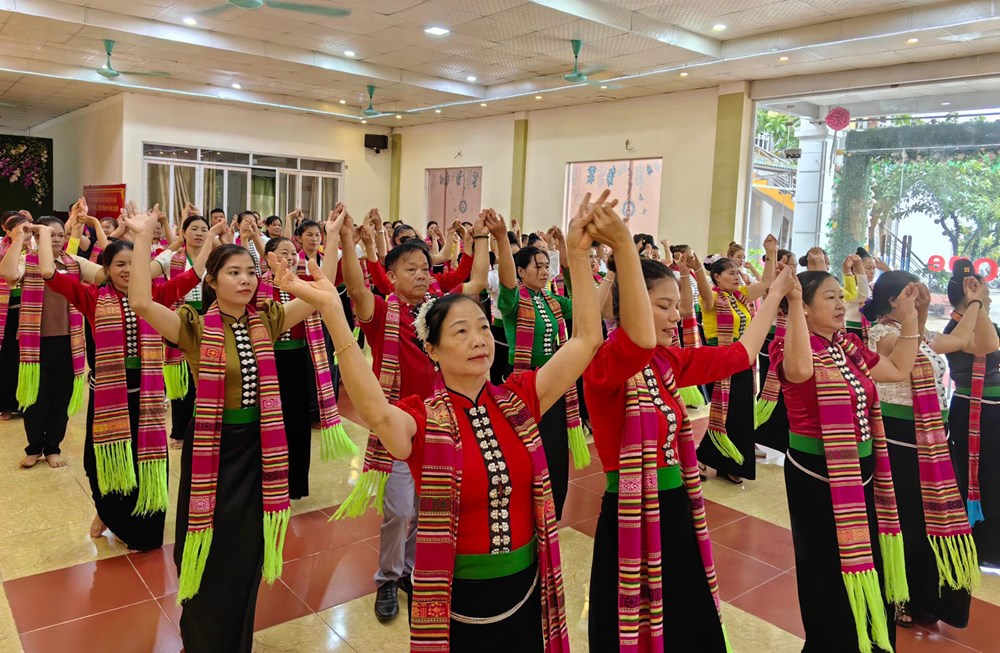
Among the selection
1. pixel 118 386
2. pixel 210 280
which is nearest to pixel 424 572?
pixel 210 280

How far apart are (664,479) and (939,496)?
1.37m

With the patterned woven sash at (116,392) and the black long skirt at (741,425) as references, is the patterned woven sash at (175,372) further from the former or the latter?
the black long skirt at (741,425)

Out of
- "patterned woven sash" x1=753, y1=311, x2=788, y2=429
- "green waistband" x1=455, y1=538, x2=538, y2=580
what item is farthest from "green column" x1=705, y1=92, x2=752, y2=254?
"green waistband" x1=455, y1=538, x2=538, y2=580

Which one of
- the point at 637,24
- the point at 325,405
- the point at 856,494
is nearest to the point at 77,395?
the point at 325,405

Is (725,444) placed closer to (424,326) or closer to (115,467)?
(424,326)

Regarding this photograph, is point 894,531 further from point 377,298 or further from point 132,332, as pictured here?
point 132,332

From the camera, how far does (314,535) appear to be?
350cm

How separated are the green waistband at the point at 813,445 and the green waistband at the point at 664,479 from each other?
0.60m

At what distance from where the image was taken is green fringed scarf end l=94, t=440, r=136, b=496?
312cm

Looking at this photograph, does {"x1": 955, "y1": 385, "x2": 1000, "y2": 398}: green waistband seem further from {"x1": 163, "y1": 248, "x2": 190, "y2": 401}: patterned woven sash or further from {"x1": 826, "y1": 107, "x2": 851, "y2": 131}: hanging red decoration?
{"x1": 826, "y1": 107, "x2": 851, "y2": 131}: hanging red decoration

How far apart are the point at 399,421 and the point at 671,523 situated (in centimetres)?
86

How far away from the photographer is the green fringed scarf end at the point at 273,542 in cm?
230

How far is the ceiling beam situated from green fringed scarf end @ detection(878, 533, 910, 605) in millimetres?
5556

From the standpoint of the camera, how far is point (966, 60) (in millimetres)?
7316
